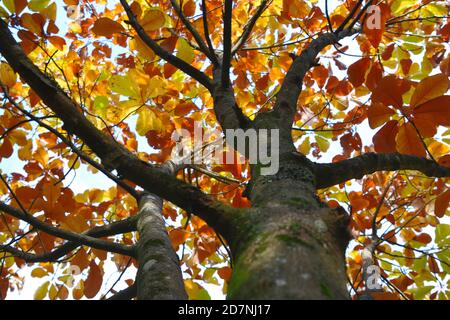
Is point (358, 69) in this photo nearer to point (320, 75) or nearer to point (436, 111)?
point (436, 111)

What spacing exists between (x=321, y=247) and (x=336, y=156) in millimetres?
2468

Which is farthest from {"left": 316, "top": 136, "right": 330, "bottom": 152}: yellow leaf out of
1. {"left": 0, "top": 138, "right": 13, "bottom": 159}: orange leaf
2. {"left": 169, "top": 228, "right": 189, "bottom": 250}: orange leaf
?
{"left": 0, "top": 138, "right": 13, "bottom": 159}: orange leaf

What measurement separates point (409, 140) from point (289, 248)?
3.88 ft

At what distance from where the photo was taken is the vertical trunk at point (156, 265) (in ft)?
3.77

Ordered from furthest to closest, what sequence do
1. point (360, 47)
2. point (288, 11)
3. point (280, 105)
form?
point (360, 47) < point (288, 11) < point (280, 105)

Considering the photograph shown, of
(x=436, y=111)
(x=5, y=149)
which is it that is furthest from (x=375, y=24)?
(x=5, y=149)

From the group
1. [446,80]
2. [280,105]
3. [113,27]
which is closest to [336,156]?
[446,80]

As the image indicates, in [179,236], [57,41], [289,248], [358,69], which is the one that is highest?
[57,41]

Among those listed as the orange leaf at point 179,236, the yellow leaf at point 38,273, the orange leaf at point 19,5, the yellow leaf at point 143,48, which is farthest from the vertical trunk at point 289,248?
the yellow leaf at point 38,273

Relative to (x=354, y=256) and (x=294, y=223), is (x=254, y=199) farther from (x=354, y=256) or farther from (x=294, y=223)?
(x=354, y=256)

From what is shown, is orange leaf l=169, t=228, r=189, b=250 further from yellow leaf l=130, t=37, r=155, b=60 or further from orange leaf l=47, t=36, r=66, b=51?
orange leaf l=47, t=36, r=66, b=51

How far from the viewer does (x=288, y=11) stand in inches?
113

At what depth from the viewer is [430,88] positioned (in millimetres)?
1714

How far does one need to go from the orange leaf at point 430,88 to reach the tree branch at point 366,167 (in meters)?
0.38
